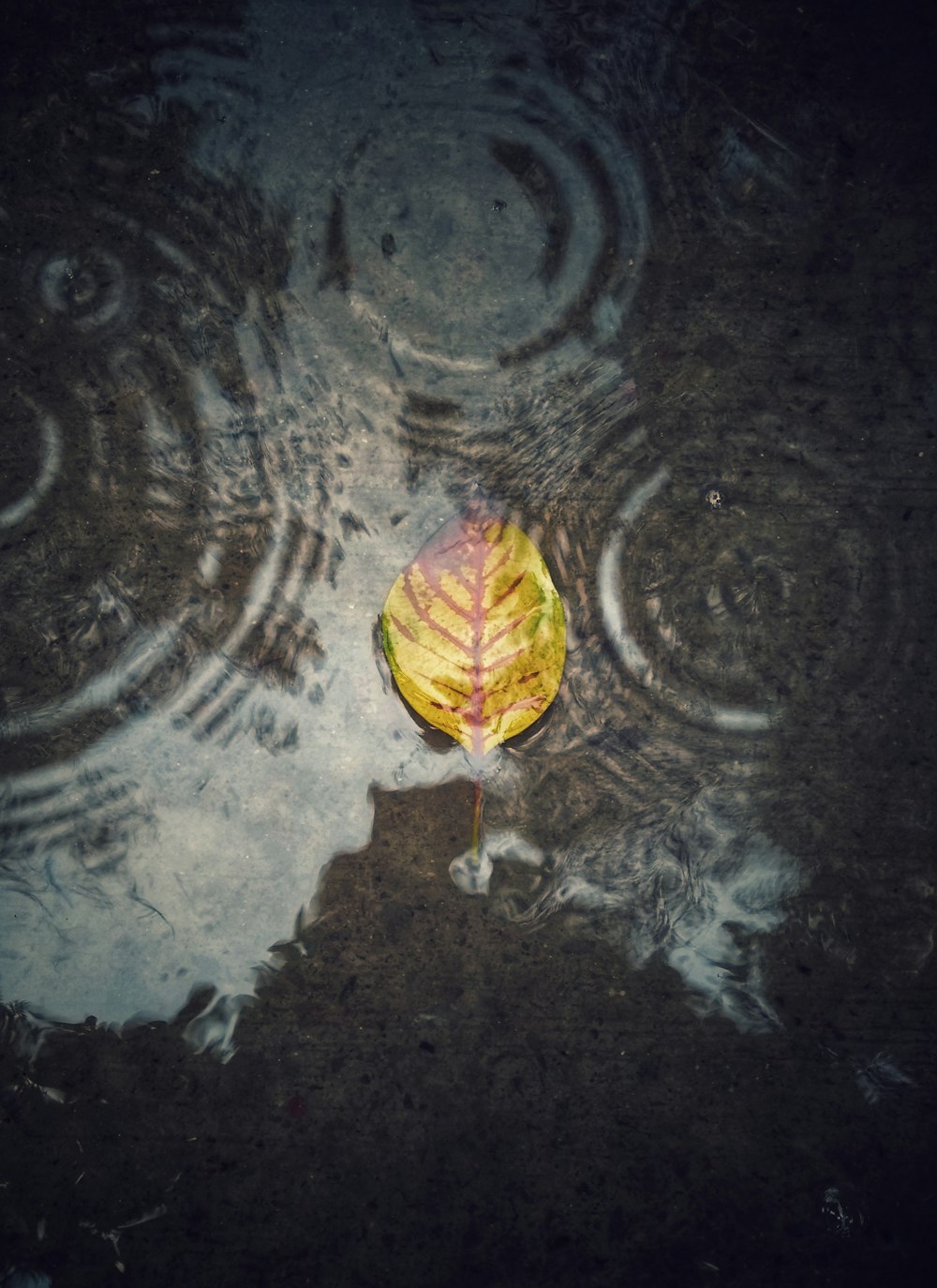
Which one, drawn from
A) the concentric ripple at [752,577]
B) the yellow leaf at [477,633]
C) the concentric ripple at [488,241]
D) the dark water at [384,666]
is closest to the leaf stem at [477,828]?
the dark water at [384,666]

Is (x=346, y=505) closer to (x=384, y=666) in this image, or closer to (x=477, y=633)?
(x=384, y=666)

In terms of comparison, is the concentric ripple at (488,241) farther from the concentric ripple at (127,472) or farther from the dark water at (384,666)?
the concentric ripple at (127,472)

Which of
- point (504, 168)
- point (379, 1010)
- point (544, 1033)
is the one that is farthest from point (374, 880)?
point (504, 168)

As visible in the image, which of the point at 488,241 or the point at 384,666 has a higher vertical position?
the point at 488,241

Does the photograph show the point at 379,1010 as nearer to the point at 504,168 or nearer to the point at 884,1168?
the point at 884,1168

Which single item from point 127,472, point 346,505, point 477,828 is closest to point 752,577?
point 477,828
